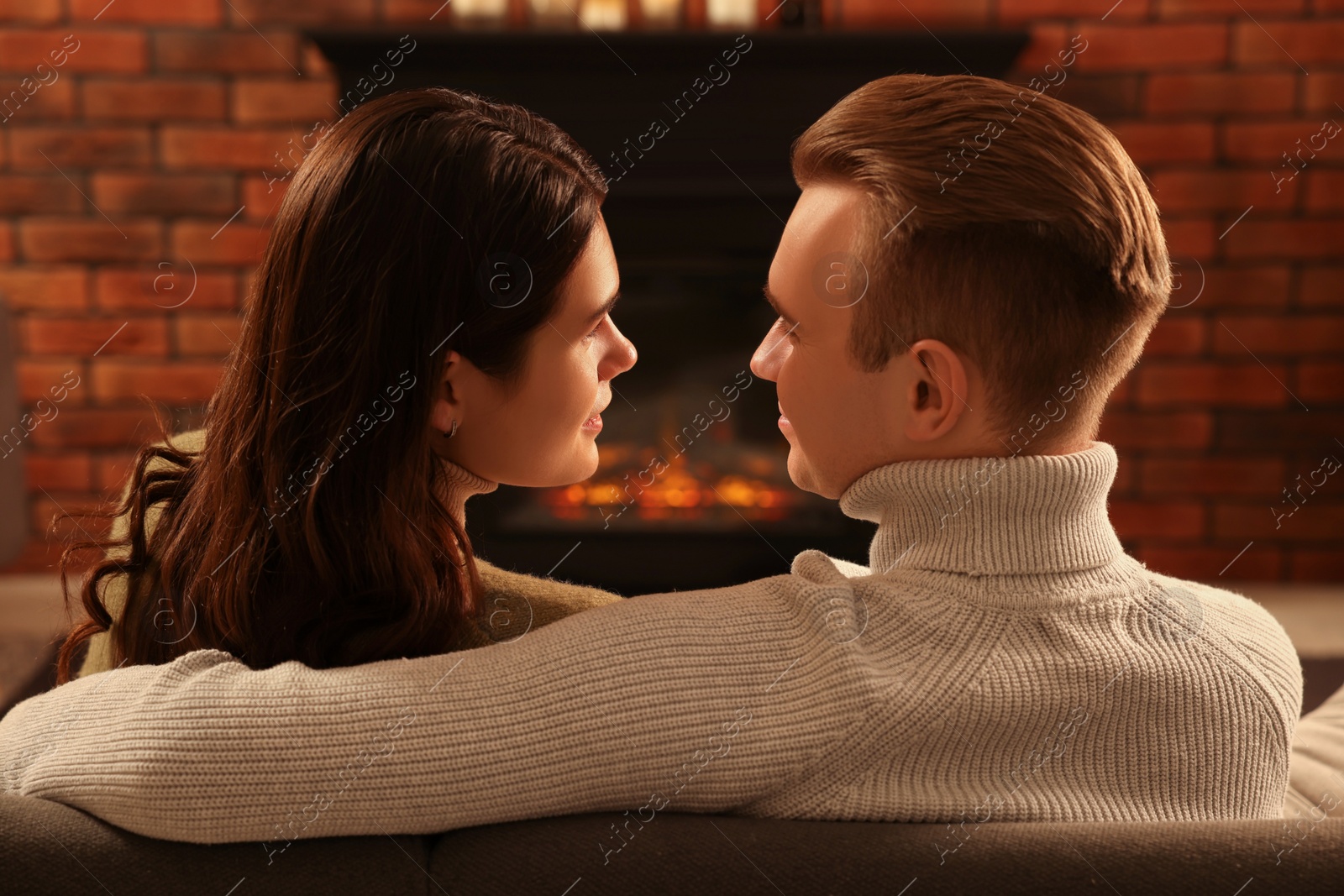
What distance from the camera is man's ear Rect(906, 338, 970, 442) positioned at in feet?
2.56

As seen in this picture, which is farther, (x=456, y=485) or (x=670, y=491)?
(x=670, y=491)

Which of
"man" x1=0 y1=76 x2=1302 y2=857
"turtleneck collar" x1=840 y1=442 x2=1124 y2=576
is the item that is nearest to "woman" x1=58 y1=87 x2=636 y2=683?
"man" x1=0 y1=76 x2=1302 y2=857

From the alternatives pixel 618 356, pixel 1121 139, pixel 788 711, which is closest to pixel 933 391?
pixel 788 711

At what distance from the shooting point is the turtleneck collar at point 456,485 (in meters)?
0.96

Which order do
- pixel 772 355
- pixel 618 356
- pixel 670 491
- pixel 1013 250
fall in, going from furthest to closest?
pixel 670 491 → pixel 618 356 → pixel 772 355 → pixel 1013 250

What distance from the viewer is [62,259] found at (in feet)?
8.01


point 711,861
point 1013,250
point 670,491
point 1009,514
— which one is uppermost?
point 1013,250

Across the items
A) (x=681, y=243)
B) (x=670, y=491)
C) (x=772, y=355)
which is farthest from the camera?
(x=670, y=491)

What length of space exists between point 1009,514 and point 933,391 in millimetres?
101

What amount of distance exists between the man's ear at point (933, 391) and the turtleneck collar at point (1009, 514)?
0.02 m

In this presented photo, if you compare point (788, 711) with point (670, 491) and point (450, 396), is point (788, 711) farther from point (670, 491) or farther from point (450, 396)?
point (670, 491)

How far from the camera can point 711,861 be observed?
25.7 inches

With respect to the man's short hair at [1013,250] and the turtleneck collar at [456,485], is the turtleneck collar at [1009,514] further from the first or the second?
the turtleneck collar at [456,485]

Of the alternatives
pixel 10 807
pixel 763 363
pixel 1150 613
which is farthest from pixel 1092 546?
pixel 10 807
